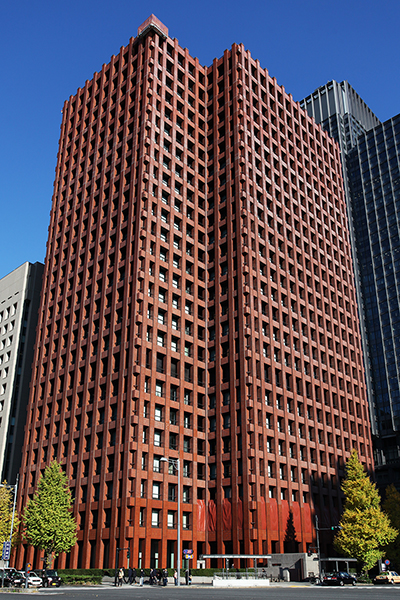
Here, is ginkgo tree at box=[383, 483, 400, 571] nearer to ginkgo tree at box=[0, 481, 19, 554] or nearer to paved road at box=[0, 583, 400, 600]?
paved road at box=[0, 583, 400, 600]

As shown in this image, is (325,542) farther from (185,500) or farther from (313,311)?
(313,311)

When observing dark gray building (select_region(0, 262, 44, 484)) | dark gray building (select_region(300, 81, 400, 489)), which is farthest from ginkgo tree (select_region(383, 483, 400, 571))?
dark gray building (select_region(0, 262, 44, 484))

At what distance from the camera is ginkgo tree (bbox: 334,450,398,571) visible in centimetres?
6956

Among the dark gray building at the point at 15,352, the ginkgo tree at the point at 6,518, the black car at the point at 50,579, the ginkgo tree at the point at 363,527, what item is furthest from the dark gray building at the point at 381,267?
the black car at the point at 50,579

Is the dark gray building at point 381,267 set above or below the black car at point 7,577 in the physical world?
above

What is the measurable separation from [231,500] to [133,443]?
15.1 metres

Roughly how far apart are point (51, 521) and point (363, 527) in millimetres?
38257

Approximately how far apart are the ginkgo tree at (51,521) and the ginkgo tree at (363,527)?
33.8 metres

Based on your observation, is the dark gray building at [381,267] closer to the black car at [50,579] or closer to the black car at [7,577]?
the black car at [50,579]

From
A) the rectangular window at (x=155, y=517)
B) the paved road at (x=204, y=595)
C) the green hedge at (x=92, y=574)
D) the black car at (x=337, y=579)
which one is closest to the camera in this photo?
the paved road at (x=204, y=595)

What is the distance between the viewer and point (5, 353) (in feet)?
366

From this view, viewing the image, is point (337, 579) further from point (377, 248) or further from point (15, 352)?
point (377, 248)

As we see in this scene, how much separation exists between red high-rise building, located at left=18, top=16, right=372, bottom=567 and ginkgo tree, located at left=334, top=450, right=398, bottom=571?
6719 millimetres

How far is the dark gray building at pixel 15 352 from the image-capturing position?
99688 millimetres
